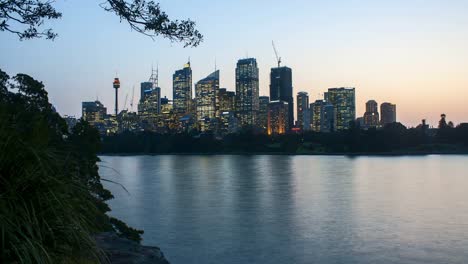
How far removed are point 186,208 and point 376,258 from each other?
19497mm

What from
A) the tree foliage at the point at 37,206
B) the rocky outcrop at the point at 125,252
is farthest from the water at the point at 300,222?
the tree foliage at the point at 37,206

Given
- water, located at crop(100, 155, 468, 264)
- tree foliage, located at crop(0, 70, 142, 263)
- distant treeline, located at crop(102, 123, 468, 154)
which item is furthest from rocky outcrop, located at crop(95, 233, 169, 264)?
distant treeline, located at crop(102, 123, 468, 154)

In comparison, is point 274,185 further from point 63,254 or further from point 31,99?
point 63,254

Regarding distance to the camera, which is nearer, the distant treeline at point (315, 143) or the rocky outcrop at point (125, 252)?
the rocky outcrop at point (125, 252)

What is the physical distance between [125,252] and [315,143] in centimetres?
18416

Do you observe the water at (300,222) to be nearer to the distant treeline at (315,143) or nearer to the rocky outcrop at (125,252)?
the rocky outcrop at (125,252)

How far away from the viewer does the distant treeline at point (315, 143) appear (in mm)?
171875

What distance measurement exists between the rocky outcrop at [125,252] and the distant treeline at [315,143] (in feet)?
553

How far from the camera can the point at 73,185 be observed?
4621 mm

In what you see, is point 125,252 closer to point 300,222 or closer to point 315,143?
point 300,222

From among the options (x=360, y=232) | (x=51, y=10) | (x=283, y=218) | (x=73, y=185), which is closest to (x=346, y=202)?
(x=283, y=218)

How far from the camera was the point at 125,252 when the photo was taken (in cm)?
652

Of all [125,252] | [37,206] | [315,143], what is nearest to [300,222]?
[125,252]

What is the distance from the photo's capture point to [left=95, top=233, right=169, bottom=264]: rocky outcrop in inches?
241
